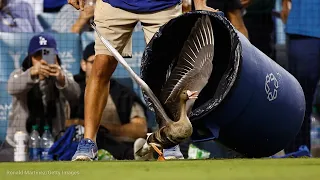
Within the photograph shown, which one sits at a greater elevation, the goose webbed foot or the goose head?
the goose head

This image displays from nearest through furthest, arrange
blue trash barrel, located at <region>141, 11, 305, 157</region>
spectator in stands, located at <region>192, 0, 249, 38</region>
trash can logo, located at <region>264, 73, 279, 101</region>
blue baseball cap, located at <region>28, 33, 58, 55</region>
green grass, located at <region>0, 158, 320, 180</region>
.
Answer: green grass, located at <region>0, 158, 320, 180</region>, blue trash barrel, located at <region>141, 11, 305, 157</region>, trash can logo, located at <region>264, 73, 279, 101</region>, blue baseball cap, located at <region>28, 33, 58, 55</region>, spectator in stands, located at <region>192, 0, 249, 38</region>

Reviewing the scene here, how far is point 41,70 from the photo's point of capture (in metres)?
7.73

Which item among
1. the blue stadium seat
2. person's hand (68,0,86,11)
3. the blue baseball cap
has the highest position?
person's hand (68,0,86,11)

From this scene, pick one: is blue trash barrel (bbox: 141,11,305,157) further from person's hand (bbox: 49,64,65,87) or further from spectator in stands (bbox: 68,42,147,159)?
person's hand (bbox: 49,64,65,87)

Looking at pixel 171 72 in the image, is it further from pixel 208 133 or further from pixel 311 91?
pixel 311 91

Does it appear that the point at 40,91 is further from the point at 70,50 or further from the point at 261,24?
the point at 261,24

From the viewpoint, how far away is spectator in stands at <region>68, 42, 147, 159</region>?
24.9 feet

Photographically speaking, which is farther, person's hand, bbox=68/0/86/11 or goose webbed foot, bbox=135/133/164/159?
person's hand, bbox=68/0/86/11

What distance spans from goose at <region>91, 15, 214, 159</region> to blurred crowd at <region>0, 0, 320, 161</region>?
269 centimetres

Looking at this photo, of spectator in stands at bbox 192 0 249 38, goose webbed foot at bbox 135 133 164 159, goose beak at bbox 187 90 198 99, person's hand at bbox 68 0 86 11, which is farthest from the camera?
spectator in stands at bbox 192 0 249 38

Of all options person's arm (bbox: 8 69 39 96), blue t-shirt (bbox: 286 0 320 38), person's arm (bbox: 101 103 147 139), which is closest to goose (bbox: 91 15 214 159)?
person's arm (bbox: 101 103 147 139)

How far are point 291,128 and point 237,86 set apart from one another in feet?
2.38

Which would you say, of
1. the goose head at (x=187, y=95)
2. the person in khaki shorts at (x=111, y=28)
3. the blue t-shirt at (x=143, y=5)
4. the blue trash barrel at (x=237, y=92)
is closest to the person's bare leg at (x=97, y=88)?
the person in khaki shorts at (x=111, y=28)


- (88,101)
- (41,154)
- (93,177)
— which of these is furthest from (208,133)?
(41,154)
